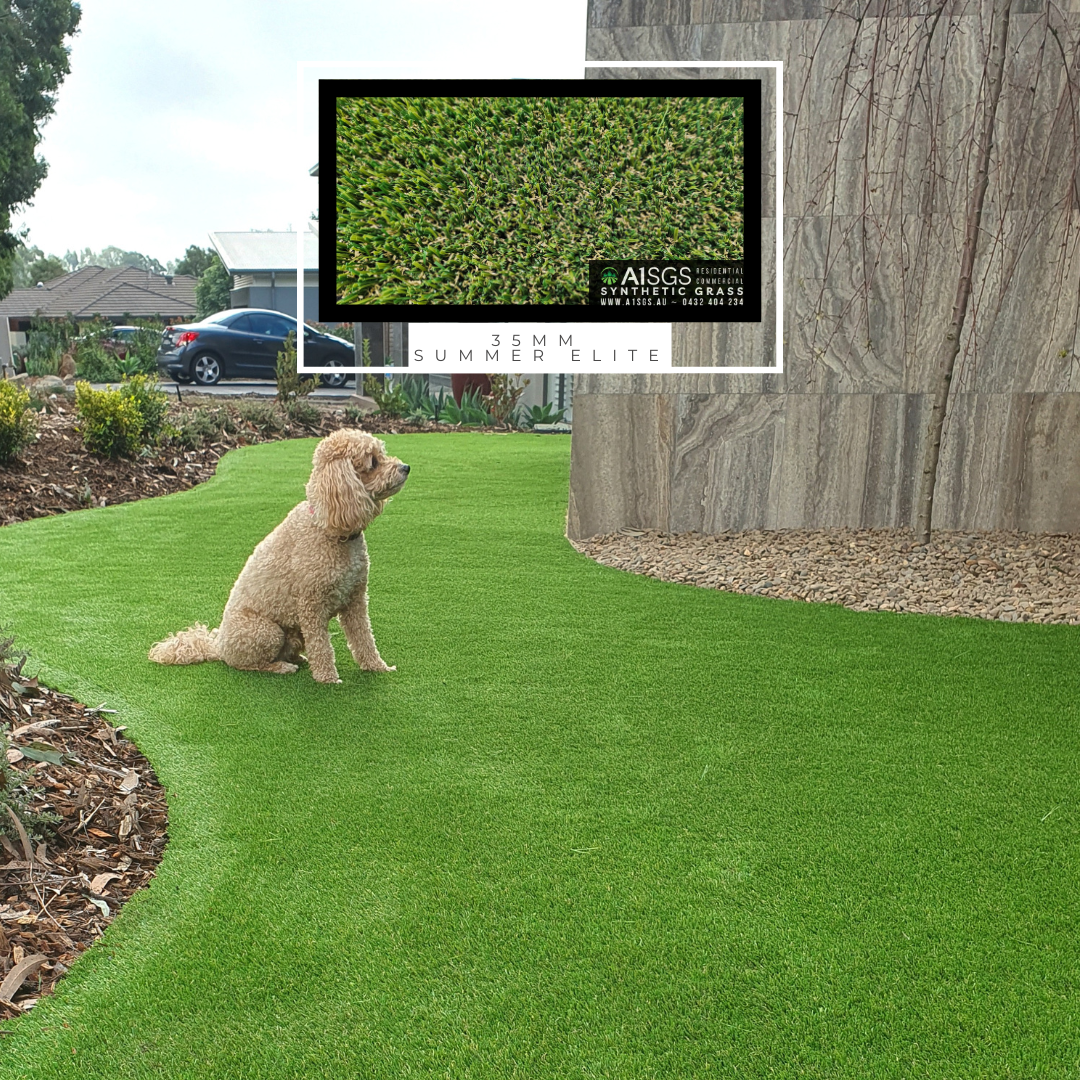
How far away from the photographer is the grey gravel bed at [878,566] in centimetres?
640

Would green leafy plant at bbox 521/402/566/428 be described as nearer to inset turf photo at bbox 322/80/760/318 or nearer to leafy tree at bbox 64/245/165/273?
inset turf photo at bbox 322/80/760/318

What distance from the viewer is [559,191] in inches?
295

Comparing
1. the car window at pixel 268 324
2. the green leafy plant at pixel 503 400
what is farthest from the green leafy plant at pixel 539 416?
the car window at pixel 268 324

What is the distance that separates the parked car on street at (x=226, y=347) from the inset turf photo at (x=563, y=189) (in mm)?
11351

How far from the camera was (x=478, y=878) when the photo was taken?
3230mm

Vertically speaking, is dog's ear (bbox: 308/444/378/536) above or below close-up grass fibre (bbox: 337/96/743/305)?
below

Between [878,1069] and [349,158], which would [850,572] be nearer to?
[349,158]

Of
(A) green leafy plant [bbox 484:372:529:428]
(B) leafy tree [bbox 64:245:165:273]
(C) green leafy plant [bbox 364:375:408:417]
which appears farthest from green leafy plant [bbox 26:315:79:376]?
(B) leafy tree [bbox 64:245:165:273]

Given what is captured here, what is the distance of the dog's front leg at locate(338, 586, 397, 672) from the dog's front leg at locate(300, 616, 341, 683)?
0.14 metres

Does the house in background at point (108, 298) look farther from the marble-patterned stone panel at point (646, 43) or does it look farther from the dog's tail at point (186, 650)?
the dog's tail at point (186, 650)

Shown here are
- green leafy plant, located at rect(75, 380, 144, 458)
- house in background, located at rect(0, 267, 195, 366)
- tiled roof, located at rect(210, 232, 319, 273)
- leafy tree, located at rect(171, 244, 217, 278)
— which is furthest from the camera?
leafy tree, located at rect(171, 244, 217, 278)

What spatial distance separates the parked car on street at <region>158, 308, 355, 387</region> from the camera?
18062 mm

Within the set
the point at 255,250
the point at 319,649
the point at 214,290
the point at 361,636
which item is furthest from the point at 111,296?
the point at 319,649

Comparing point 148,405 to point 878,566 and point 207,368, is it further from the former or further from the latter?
point 878,566
